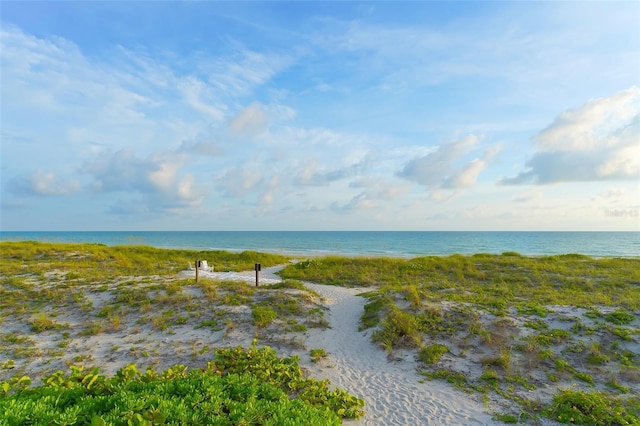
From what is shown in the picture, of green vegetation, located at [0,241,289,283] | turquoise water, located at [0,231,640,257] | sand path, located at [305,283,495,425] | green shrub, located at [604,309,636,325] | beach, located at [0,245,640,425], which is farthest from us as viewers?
turquoise water, located at [0,231,640,257]

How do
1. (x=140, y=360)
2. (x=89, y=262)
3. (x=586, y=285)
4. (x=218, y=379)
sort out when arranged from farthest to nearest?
(x=89, y=262) → (x=586, y=285) → (x=140, y=360) → (x=218, y=379)

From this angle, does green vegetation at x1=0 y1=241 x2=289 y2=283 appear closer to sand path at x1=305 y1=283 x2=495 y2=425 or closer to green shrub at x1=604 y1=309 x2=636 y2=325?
sand path at x1=305 y1=283 x2=495 y2=425

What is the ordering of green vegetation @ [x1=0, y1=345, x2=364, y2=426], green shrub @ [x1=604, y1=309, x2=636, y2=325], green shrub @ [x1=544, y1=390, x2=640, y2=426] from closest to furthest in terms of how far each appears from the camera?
green vegetation @ [x1=0, y1=345, x2=364, y2=426] < green shrub @ [x1=544, y1=390, x2=640, y2=426] < green shrub @ [x1=604, y1=309, x2=636, y2=325]

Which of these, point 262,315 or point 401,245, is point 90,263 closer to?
point 262,315

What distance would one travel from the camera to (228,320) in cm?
1082

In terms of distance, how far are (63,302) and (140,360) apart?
7.13 metres

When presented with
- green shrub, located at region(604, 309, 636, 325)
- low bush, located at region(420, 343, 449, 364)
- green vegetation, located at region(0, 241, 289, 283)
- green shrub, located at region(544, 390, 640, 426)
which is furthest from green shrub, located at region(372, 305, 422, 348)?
green vegetation, located at region(0, 241, 289, 283)

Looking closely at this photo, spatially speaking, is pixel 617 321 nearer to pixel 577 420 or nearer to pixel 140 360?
pixel 577 420

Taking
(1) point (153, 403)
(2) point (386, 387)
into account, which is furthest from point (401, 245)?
(1) point (153, 403)

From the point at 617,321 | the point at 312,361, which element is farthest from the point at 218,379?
the point at 617,321

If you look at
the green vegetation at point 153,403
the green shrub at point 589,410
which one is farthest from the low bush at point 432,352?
the green vegetation at point 153,403

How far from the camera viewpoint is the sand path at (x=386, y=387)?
6.16 meters

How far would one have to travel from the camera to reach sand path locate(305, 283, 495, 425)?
20.2 ft

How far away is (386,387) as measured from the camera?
732 cm
